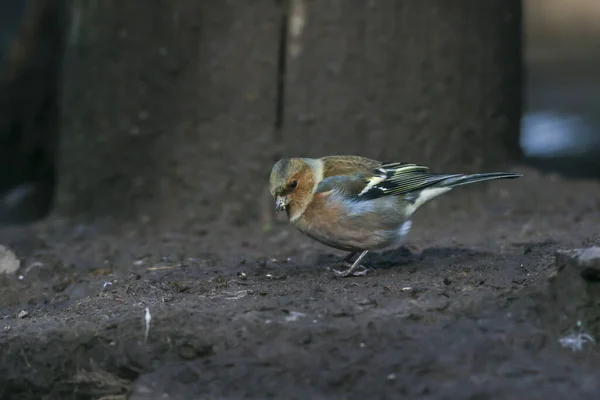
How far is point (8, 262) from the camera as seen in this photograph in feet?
21.2

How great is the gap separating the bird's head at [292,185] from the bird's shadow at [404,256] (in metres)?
0.64

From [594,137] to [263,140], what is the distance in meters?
7.03

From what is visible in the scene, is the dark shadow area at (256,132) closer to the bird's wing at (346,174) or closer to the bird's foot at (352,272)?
the bird's foot at (352,272)

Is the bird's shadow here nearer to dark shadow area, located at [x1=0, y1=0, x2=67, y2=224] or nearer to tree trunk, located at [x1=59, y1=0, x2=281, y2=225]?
tree trunk, located at [x1=59, y1=0, x2=281, y2=225]

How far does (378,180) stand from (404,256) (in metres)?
0.70

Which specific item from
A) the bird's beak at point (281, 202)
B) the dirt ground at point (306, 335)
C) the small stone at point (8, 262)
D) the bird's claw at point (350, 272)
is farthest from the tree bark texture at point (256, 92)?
the bird's claw at point (350, 272)

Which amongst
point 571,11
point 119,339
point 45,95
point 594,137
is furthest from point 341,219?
point 571,11

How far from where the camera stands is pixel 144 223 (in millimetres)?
8008

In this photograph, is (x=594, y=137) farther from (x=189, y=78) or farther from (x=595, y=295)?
(x=595, y=295)

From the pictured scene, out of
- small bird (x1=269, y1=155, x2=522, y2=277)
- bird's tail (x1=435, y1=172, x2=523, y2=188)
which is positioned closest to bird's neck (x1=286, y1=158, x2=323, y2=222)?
small bird (x1=269, y1=155, x2=522, y2=277)

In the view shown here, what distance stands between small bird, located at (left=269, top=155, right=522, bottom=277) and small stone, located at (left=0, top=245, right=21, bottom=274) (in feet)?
6.75

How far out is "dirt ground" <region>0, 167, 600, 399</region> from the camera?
377cm

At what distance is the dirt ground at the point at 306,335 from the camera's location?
3.77 m

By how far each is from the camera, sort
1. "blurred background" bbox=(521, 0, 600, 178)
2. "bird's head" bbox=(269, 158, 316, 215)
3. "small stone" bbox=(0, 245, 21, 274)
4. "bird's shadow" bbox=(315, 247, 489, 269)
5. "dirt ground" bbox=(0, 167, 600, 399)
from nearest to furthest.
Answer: "dirt ground" bbox=(0, 167, 600, 399), "bird's head" bbox=(269, 158, 316, 215), "bird's shadow" bbox=(315, 247, 489, 269), "small stone" bbox=(0, 245, 21, 274), "blurred background" bbox=(521, 0, 600, 178)
